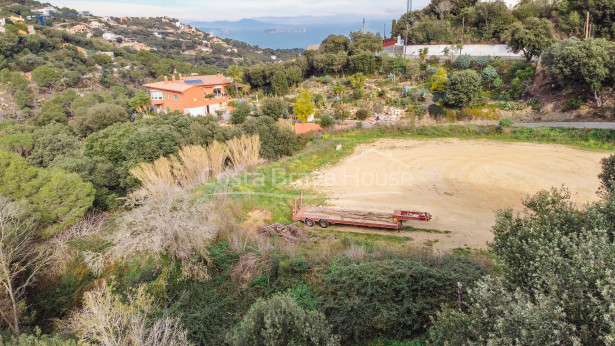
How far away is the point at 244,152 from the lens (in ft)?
59.2

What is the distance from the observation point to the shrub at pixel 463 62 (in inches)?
1260

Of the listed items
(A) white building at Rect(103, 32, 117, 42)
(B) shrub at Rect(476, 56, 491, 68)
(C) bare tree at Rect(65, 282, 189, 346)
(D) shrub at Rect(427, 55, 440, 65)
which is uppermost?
(A) white building at Rect(103, 32, 117, 42)

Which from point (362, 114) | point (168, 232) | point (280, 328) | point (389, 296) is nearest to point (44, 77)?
point (362, 114)

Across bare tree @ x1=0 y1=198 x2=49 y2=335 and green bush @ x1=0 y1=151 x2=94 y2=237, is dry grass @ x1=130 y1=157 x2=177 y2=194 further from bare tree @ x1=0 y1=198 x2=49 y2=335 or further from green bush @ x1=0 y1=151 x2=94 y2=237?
bare tree @ x1=0 y1=198 x2=49 y2=335

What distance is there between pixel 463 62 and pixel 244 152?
24231 mm

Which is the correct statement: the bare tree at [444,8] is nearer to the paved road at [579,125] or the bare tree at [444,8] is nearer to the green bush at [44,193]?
the paved road at [579,125]

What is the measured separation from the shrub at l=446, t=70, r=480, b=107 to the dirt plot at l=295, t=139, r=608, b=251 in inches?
239

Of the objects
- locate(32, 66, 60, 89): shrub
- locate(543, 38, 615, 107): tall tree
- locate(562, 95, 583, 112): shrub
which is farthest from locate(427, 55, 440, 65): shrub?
locate(32, 66, 60, 89): shrub

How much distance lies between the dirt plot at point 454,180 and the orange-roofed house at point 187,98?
24.9 m

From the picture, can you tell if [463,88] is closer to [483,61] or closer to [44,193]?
[483,61]

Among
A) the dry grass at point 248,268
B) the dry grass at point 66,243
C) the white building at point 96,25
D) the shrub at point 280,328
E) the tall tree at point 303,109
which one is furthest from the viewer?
the white building at point 96,25

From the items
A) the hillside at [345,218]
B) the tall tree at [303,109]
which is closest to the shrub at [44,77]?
the hillside at [345,218]

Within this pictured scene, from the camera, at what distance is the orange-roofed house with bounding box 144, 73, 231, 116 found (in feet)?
126

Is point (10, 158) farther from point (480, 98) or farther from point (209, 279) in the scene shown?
point (480, 98)
